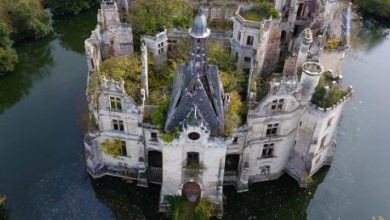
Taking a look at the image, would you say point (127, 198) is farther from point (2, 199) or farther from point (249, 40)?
point (249, 40)

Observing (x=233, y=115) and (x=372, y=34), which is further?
(x=372, y=34)

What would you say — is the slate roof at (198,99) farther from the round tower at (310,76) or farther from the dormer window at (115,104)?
the round tower at (310,76)


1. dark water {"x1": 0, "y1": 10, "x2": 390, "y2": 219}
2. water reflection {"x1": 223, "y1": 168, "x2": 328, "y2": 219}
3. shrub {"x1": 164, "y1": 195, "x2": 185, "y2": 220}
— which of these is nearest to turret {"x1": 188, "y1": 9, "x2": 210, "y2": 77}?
shrub {"x1": 164, "y1": 195, "x2": 185, "y2": 220}

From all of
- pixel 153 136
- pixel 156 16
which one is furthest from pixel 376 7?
pixel 153 136

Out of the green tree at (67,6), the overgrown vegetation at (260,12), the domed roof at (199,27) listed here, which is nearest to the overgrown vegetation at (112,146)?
the domed roof at (199,27)

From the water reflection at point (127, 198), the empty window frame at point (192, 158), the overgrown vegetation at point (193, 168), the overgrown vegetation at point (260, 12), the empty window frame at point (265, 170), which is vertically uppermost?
the overgrown vegetation at point (260, 12)

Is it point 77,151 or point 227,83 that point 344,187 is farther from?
point 77,151
